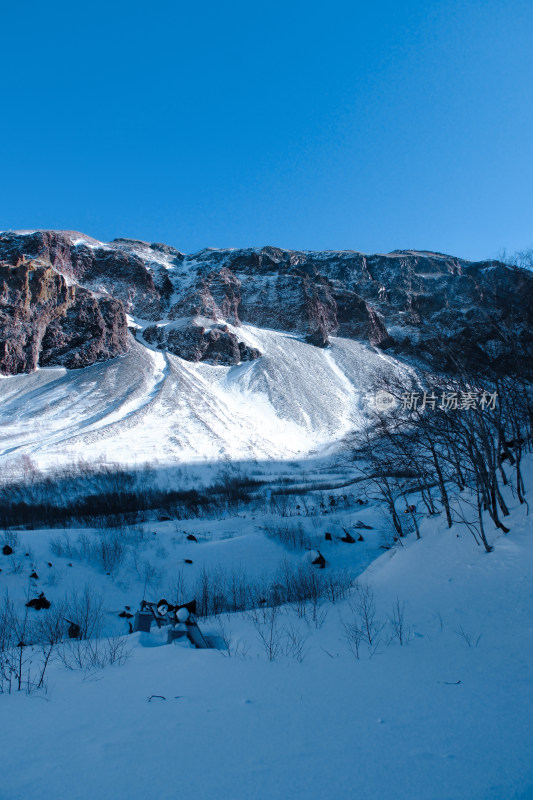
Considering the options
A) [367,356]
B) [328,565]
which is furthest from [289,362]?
[328,565]

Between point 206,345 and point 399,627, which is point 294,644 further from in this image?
point 206,345

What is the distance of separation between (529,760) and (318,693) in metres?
2.25

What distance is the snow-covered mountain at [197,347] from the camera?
40.8 m

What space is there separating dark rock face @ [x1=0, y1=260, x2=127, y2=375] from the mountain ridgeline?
169mm

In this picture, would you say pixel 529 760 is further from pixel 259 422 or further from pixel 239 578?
pixel 259 422

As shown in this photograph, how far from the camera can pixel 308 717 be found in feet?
13.0

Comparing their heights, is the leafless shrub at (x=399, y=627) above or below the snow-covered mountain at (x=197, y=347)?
below

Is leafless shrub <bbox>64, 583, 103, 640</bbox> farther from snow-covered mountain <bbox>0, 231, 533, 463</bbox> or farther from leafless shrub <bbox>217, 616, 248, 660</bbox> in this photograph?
snow-covered mountain <bbox>0, 231, 533, 463</bbox>

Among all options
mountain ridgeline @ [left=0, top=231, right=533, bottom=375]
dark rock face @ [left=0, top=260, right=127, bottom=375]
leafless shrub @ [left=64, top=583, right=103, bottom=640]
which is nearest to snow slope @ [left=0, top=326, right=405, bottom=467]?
dark rock face @ [left=0, top=260, right=127, bottom=375]

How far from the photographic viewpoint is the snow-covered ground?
2.88 m

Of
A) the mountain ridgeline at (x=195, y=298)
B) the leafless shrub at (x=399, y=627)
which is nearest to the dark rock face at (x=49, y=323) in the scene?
the mountain ridgeline at (x=195, y=298)

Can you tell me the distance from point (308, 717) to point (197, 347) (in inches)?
2787

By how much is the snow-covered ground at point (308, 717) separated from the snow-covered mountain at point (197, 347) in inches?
271

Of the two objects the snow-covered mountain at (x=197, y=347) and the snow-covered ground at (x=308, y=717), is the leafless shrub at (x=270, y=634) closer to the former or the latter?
the snow-covered ground at (x=308, y=717)
